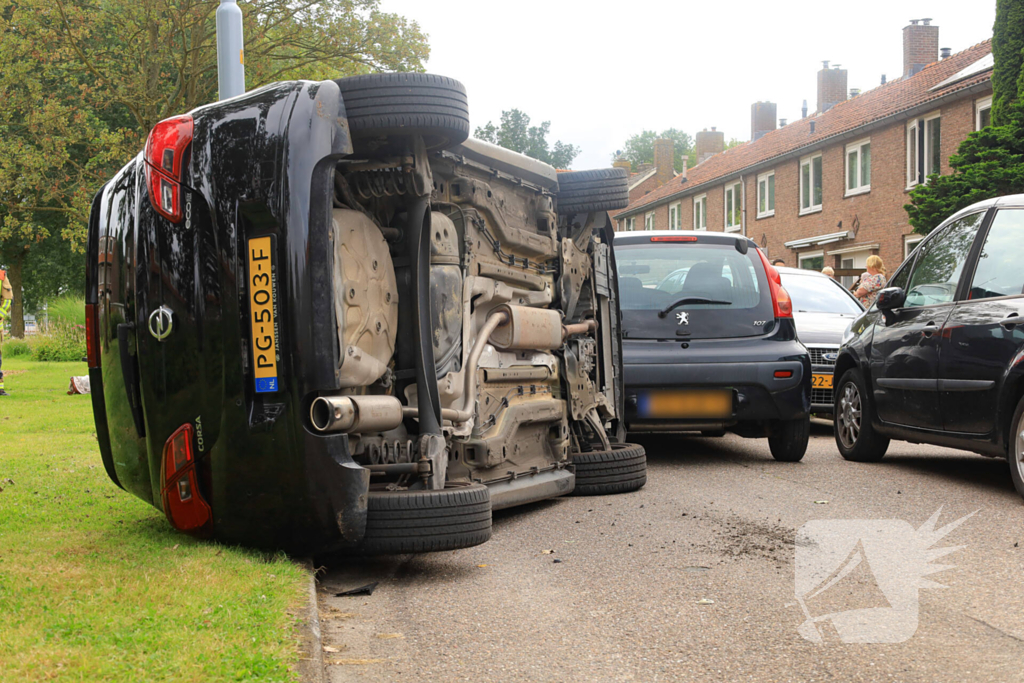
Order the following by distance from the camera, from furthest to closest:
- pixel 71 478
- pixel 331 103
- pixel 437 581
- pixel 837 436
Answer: pixel 837 436, pixel 71 478, pixel 437 581, pixel 331 103

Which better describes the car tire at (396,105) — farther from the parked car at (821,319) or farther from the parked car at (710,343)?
the parked car at (821,319)

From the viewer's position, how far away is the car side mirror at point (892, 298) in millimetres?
8078

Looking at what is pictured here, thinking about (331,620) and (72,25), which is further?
(72,25)

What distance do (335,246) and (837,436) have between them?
19.0 feet

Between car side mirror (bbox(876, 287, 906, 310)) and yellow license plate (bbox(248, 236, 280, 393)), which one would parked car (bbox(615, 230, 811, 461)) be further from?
yellow license plate (bbox(248, 236, 280, 393))

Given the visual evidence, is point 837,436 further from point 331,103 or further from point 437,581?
point 331,103

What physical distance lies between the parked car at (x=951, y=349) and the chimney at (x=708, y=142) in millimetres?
55995

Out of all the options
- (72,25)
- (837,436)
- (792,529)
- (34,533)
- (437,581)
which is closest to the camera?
(437,581)

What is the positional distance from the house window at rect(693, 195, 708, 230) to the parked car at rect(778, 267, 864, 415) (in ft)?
120

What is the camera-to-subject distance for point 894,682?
329 cm

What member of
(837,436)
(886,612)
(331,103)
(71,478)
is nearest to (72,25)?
(71,478)

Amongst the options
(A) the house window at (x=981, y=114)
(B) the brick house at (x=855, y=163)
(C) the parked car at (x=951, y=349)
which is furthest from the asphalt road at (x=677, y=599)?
(A) the house window at (x=981, y=114)

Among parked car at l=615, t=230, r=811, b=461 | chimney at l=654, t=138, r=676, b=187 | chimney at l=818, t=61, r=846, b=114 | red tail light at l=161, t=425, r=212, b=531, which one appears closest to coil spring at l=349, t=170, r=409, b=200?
red tail light at l=161, t=425, r=212, b=531

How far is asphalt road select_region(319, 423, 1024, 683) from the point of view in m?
3.49
